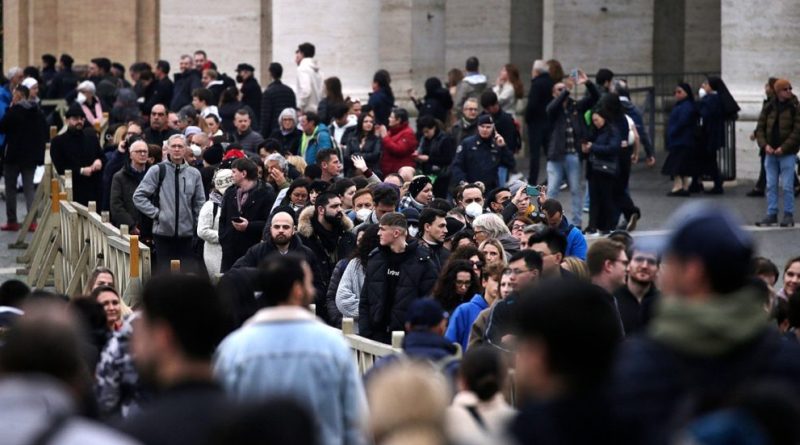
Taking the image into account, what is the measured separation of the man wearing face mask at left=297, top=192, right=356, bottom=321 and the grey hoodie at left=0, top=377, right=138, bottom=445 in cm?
877

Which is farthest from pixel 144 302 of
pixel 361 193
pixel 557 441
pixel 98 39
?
pixel 98 39

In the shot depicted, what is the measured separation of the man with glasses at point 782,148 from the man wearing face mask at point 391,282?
8114 millimetres

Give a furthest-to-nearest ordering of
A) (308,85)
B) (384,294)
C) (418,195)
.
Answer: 1. (308,85)
2. (418,195)
3. (384,294)

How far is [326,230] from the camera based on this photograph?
13.6 m

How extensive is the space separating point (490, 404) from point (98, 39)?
105 feet

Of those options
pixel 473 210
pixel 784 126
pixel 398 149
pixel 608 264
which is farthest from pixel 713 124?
pixel 608 264

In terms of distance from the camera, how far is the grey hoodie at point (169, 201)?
15180 mm

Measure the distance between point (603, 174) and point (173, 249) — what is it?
5395 mm

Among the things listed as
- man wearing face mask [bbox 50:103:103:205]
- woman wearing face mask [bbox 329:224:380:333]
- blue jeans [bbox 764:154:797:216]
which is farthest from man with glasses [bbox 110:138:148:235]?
blue jeans [bbox 764:154:797:216]

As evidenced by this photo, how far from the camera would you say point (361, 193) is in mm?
14430

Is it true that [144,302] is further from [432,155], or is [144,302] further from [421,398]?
[432,155]

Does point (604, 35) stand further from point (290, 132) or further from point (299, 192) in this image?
point (299, 192)

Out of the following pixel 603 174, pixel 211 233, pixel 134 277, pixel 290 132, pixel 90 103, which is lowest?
pixel 134 277

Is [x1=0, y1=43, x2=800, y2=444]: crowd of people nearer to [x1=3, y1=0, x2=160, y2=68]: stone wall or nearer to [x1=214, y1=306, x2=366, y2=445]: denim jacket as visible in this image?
[x1=214, y1=306, x2=366, y2=445]: denim jacket
